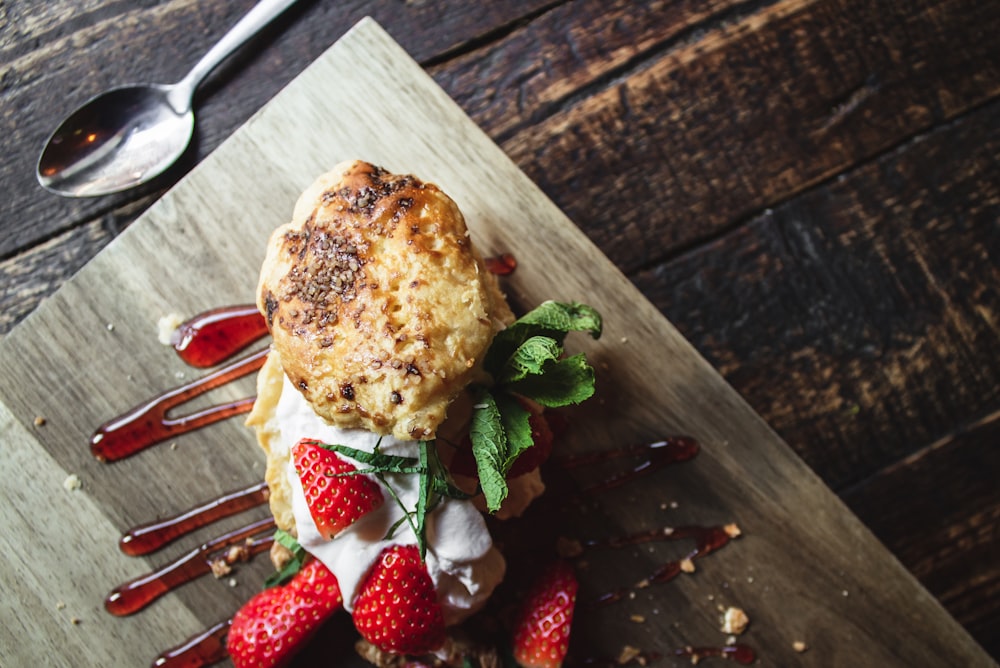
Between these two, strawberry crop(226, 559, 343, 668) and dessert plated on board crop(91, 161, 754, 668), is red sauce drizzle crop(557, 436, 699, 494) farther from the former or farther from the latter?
strawberry crop(226, 559, 343, 668)

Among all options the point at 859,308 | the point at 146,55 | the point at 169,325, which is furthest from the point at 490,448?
the point at 146,55

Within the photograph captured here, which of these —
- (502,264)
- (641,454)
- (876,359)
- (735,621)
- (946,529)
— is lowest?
(946,529)

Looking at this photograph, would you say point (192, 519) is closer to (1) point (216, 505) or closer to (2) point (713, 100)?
(1) point (216, 505)

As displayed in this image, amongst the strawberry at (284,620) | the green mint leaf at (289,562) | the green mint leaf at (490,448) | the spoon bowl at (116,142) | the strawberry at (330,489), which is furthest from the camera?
the spoon bowl at (116,142)

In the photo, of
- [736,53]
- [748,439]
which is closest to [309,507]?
[748,439]

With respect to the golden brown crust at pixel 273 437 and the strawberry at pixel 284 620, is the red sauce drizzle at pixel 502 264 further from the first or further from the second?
the strawberry at pixel 284 620

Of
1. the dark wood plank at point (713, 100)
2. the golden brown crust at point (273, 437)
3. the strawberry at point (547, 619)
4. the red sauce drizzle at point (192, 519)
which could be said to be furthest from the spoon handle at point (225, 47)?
the strawberry at point (547, 619)

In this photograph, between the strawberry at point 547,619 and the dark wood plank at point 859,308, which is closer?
the strawberry at point 547,619
